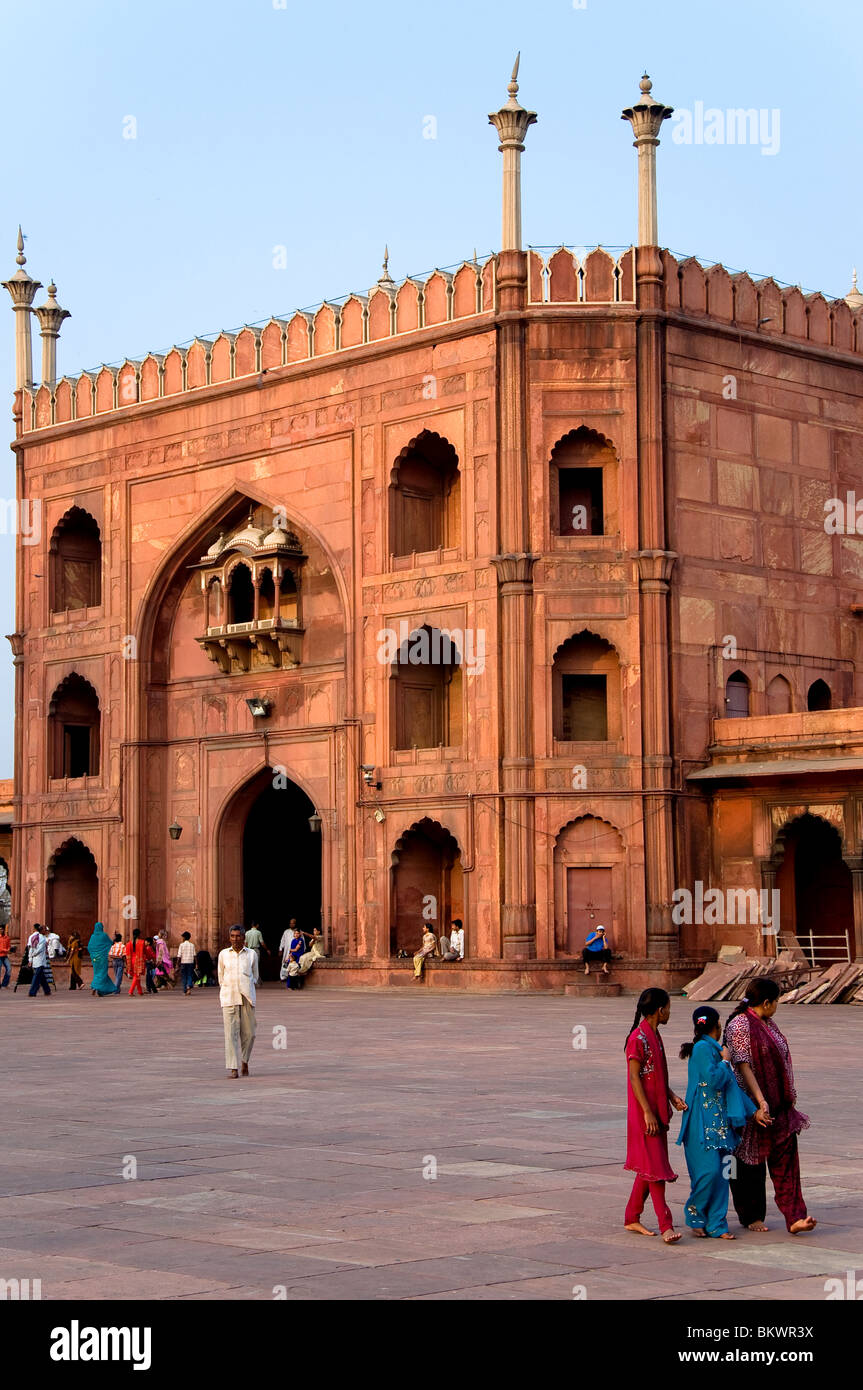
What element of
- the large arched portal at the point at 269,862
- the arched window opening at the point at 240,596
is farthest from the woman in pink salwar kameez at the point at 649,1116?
the arched window opening at the point at 240,596

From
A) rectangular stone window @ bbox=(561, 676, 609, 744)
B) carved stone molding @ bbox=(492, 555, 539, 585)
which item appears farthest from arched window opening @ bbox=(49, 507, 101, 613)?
rectangular stone window @ bbox=(561, 676, 609, 744)

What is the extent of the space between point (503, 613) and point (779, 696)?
15.9 ft

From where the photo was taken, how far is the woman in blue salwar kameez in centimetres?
787

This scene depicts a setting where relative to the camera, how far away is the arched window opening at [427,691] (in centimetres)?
2953

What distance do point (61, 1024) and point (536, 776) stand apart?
844cm

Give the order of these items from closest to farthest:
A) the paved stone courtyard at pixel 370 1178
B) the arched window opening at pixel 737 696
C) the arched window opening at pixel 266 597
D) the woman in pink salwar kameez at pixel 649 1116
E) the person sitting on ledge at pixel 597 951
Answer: the paved stone courtyard at pixel 370 1178 < the woman in pink salwar kameez at pixel 649 1116 < the person sitting on ledge at pixel 597 951 < the arched window opening at pixel 737 696 < the arched window opening at pixel 266 597

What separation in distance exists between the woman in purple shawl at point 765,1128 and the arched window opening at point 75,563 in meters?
28.8

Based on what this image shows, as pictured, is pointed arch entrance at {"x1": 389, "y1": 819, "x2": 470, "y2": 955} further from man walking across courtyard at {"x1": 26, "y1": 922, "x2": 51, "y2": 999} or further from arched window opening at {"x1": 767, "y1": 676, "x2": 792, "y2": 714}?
man walking across courtyard at {"x1": 26, "y1": 922, "x2": 51, "y2": 999}

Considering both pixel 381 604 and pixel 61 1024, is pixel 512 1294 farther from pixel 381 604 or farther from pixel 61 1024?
pixel 381 604

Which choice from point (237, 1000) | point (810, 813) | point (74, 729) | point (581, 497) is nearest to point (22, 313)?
point (74, 729)

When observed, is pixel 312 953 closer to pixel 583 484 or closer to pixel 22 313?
pixel 583 484

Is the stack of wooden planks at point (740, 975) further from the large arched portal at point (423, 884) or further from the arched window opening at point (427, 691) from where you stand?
the arched window opening at point (427, 691)

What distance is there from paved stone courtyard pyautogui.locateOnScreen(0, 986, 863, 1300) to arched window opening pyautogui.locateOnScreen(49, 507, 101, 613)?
1897 centimetres
